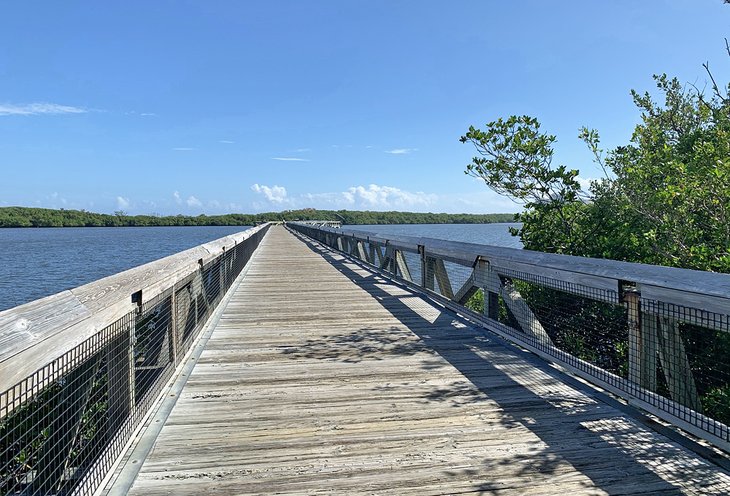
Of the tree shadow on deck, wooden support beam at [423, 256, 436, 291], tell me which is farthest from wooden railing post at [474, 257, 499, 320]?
wooden support beam at [423, 256, 436, 291]

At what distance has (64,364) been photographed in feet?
6.50

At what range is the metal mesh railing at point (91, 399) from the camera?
1917 millimetres

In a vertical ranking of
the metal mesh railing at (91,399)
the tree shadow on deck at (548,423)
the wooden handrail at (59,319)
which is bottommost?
the tree shadow on deck at (548,423)

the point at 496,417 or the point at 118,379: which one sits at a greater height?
the point at 118,379

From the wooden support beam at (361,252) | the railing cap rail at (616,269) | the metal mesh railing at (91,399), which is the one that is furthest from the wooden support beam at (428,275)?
the wooden support beam at (361,252)

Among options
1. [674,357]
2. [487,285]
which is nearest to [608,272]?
[674,357]

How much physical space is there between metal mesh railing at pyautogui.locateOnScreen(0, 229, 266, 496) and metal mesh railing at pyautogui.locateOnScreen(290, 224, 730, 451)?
291cm

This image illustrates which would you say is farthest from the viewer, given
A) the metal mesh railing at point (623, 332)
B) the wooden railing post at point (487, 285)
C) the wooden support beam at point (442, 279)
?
the wooden support beam at point (442, 279)

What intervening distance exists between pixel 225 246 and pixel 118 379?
4.57 metres

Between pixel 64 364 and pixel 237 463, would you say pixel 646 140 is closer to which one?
pixel 237 463

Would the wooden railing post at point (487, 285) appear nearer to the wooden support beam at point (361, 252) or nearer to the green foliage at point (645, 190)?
the green foliage at point (645, 190)

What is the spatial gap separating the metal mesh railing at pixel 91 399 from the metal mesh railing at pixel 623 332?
9.55 feet

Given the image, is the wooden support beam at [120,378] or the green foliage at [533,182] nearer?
the wooden support beam at [120,378]

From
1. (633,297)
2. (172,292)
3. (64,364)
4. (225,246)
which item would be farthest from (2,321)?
(225,246)
